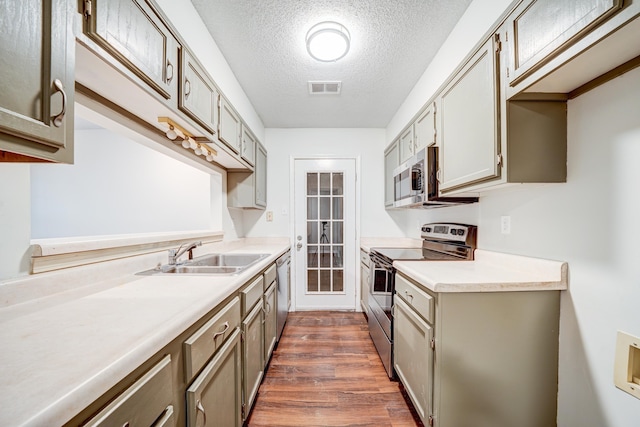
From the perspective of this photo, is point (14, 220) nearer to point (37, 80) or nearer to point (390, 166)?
point (37, 80)

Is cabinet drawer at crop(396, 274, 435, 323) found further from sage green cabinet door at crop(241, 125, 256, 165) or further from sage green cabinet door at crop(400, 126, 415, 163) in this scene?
sage green cabinet door at crop(241, 125, 256, 165)

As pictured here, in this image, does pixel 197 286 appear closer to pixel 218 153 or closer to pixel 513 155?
pixel 218 153

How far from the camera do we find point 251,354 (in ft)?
5.06

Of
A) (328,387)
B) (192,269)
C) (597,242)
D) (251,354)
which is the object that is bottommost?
(328,387)

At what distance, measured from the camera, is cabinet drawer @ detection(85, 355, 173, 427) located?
0.53 meters

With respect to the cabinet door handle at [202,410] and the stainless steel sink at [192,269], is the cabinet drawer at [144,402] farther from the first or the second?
the stainless steel sink at [192,269]

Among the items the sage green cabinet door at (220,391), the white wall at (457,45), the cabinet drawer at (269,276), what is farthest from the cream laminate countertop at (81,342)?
the white wall at (457,45)

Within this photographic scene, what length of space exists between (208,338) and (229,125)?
159cm

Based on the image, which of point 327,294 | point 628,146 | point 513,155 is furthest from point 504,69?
point 327,294

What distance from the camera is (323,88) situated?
247cm

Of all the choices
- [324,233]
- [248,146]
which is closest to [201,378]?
[248,146]

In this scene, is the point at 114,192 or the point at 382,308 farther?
the point at 114,192

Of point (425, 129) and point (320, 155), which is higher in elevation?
point (320, 155)

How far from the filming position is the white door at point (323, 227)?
→ 345 centimetres
